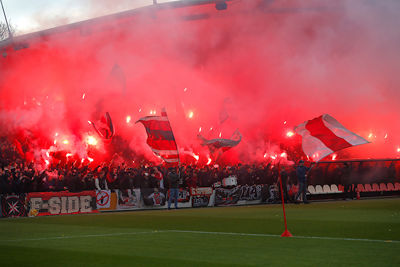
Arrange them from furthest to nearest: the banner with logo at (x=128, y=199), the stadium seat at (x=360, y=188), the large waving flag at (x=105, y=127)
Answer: the large waving flag at (x=105, y=127), the stadium seat at (x=360, y=188), the banner with logo at (x=128, y=199)

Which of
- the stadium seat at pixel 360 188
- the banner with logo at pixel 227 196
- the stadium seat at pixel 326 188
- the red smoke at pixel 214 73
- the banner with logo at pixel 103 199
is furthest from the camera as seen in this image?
the red smoke at pixel 214 73

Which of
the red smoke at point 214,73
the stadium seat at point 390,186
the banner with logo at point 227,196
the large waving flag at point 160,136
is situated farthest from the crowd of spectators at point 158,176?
the red smoke at point 214,73

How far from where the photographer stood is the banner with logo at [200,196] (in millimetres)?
25078

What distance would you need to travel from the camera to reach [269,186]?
26.1 meters

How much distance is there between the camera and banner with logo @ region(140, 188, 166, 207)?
24000mm

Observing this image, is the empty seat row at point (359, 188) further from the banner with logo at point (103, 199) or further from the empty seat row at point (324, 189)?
the banner with logo at point (103, 199)

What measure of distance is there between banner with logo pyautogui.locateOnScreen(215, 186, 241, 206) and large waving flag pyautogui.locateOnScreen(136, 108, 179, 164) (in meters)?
3.35

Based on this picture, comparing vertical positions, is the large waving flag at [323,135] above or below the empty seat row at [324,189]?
above

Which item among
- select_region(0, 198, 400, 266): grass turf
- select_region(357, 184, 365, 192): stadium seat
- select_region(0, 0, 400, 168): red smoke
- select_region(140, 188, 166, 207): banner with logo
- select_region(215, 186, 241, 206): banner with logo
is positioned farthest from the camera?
select_region(0, 0, 400, 168): red smoke

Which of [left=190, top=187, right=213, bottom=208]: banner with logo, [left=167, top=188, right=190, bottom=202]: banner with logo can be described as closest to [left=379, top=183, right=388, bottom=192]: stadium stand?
[left=190, top=187, right=213, bottom=208]: banner with logo

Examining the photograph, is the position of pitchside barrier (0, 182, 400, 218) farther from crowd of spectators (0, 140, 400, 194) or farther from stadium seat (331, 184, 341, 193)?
crowd of spectators (0, 140, 400, 194)

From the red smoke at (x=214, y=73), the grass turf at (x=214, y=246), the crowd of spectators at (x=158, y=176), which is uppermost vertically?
the red smoke at (x=214, y=73)

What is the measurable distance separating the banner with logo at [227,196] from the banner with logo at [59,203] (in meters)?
5.95

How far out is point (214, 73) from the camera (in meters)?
43.8
